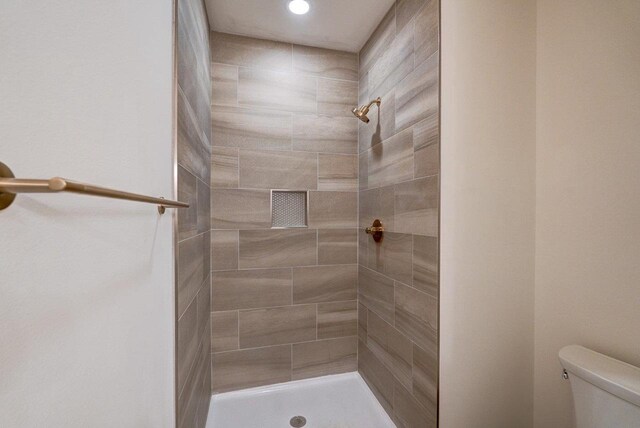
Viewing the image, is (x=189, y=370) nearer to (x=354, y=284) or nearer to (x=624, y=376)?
(x=354, y=284)


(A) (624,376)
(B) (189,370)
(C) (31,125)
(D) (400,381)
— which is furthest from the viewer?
(D) (400,381)

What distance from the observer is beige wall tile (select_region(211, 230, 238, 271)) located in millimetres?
1629

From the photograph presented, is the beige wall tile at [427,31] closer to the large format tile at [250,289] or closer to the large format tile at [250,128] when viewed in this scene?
the large format tile at [250,128]

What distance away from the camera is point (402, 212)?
4.38ft

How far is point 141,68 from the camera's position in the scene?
1.92ft

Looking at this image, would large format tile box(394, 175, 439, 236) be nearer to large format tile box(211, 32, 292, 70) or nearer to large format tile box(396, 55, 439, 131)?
large format tile box(396, 55, 439, 131)

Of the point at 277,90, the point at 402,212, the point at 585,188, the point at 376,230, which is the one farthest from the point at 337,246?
the point at 585,188

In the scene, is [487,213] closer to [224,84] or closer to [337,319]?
[337,319]

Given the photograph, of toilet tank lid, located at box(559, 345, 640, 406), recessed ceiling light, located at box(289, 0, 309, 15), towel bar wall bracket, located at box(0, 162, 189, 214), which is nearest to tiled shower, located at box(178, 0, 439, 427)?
recessed ceiling light, located at box(289, 0, 309, 15)

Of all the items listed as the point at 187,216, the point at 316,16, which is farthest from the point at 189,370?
the point at 316,16

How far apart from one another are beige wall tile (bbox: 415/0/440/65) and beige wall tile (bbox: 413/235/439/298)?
82cm

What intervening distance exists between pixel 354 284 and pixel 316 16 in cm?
169

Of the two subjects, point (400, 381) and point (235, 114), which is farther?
point (235, 114)

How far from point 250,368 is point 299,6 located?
2156 millimetres
